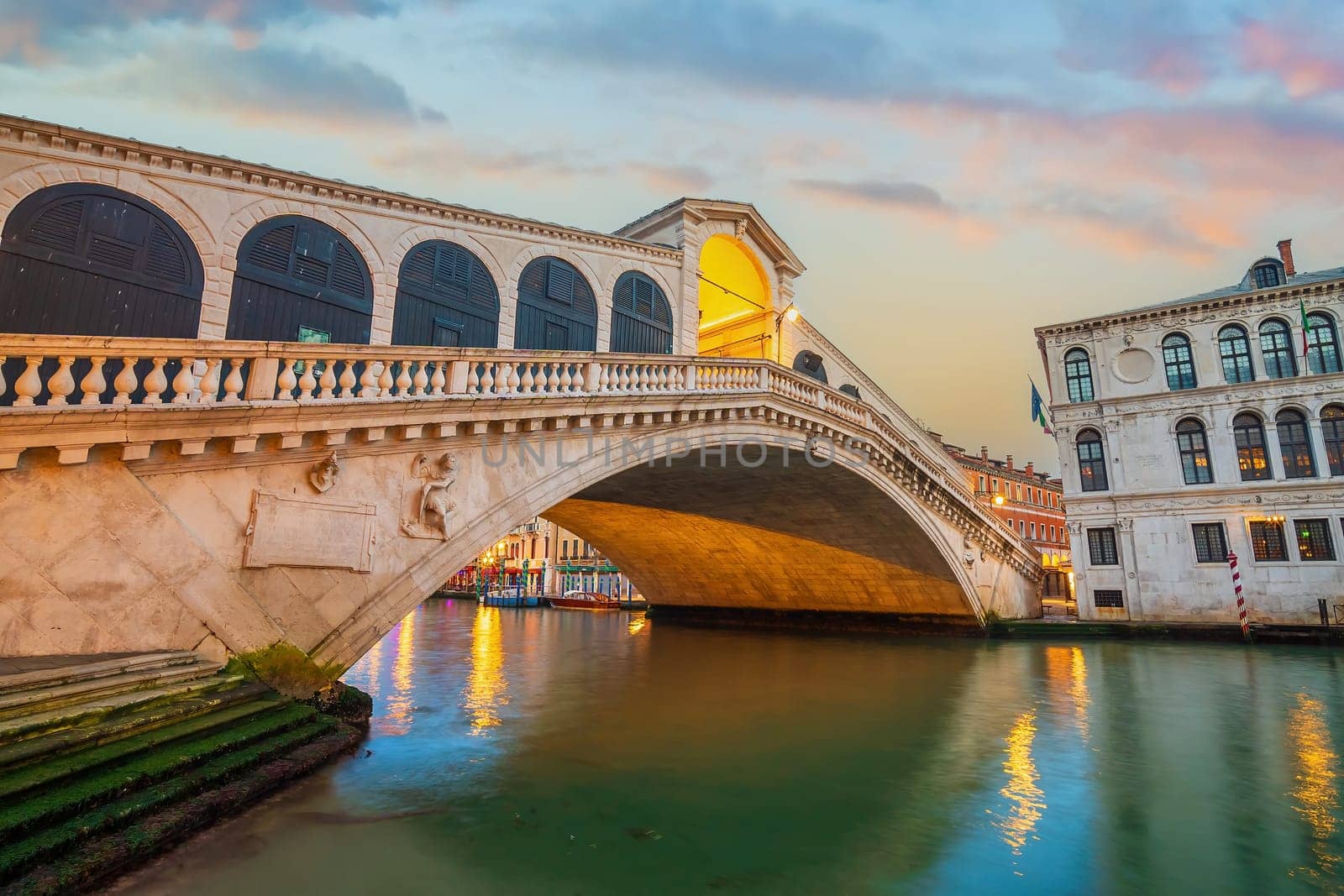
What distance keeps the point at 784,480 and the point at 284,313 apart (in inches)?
480

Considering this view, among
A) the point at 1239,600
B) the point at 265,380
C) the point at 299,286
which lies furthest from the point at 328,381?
the point at 1239,600

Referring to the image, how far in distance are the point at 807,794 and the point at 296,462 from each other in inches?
260

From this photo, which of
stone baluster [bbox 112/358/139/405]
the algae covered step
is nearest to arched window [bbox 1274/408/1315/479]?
the algae covered step

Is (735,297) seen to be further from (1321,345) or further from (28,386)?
(1321,345)

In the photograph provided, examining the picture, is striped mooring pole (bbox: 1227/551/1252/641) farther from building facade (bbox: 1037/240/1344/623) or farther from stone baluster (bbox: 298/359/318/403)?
stone baluster (bbox: 298/359/318/403)

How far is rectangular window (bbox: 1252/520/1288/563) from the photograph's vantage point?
22094 mm

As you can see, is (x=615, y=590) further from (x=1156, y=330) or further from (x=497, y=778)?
(x=497, y=778)

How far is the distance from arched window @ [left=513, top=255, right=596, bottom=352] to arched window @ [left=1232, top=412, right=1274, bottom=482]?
925 inches

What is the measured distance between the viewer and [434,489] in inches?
346

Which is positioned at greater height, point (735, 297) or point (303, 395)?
point (735, 297)

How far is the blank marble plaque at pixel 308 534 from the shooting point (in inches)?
288

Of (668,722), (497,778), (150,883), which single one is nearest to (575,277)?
(668,722)

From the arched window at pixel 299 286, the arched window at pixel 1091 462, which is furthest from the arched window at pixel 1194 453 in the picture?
the arched window at pixel 299 286

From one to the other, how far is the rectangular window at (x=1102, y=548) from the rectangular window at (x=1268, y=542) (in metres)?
3.95
